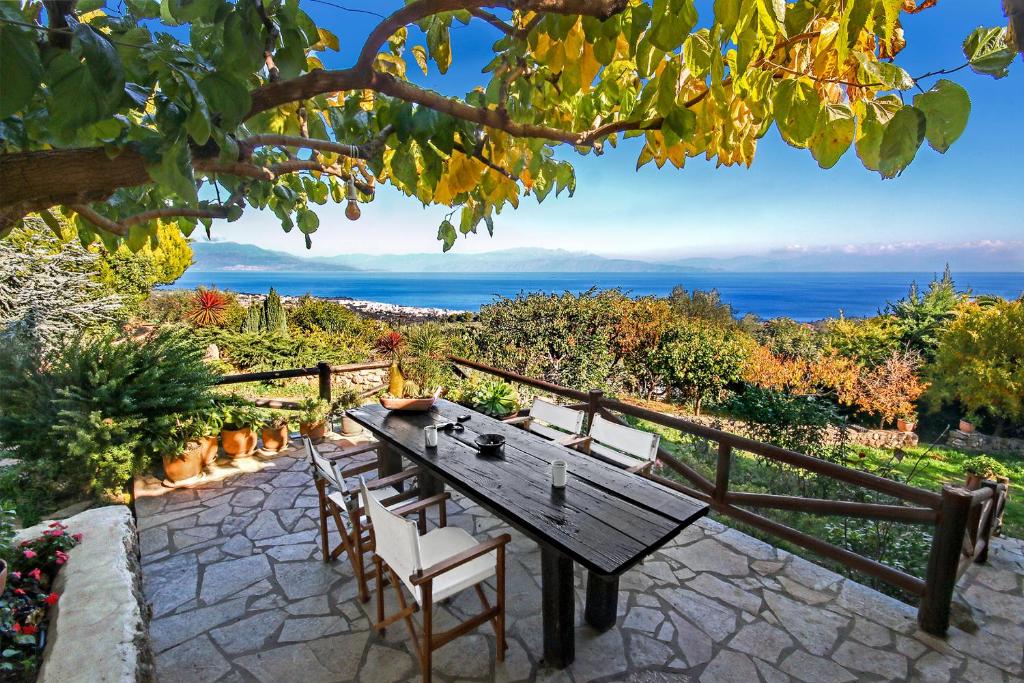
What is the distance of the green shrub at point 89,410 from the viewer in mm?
3301

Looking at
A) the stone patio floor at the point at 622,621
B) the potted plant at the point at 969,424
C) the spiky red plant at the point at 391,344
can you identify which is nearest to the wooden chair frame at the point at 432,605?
the stone patio floor at the point at 622,621

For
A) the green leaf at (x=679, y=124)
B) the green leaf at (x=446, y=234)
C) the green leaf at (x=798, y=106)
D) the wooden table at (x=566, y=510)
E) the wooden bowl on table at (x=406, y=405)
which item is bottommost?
the wooden table at (x=566, y=510)

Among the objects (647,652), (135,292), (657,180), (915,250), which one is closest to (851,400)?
(647,652)

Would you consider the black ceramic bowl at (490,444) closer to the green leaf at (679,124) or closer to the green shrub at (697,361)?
the green leaf at (679,124)

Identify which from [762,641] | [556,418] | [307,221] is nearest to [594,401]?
[556,418]

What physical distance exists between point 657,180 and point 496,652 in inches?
1538

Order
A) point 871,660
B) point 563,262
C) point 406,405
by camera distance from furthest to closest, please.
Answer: point 563,262 → point 406,405 → point 871,660

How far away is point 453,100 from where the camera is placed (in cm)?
121

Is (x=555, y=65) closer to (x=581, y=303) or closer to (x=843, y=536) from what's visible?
(x=843, y=536)

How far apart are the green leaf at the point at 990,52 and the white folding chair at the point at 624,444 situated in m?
2.30

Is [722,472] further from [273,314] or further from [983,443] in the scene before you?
[983,443]

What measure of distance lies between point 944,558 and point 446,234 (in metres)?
2.77

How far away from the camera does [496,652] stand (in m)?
2.12

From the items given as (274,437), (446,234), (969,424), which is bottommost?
(969,424)
